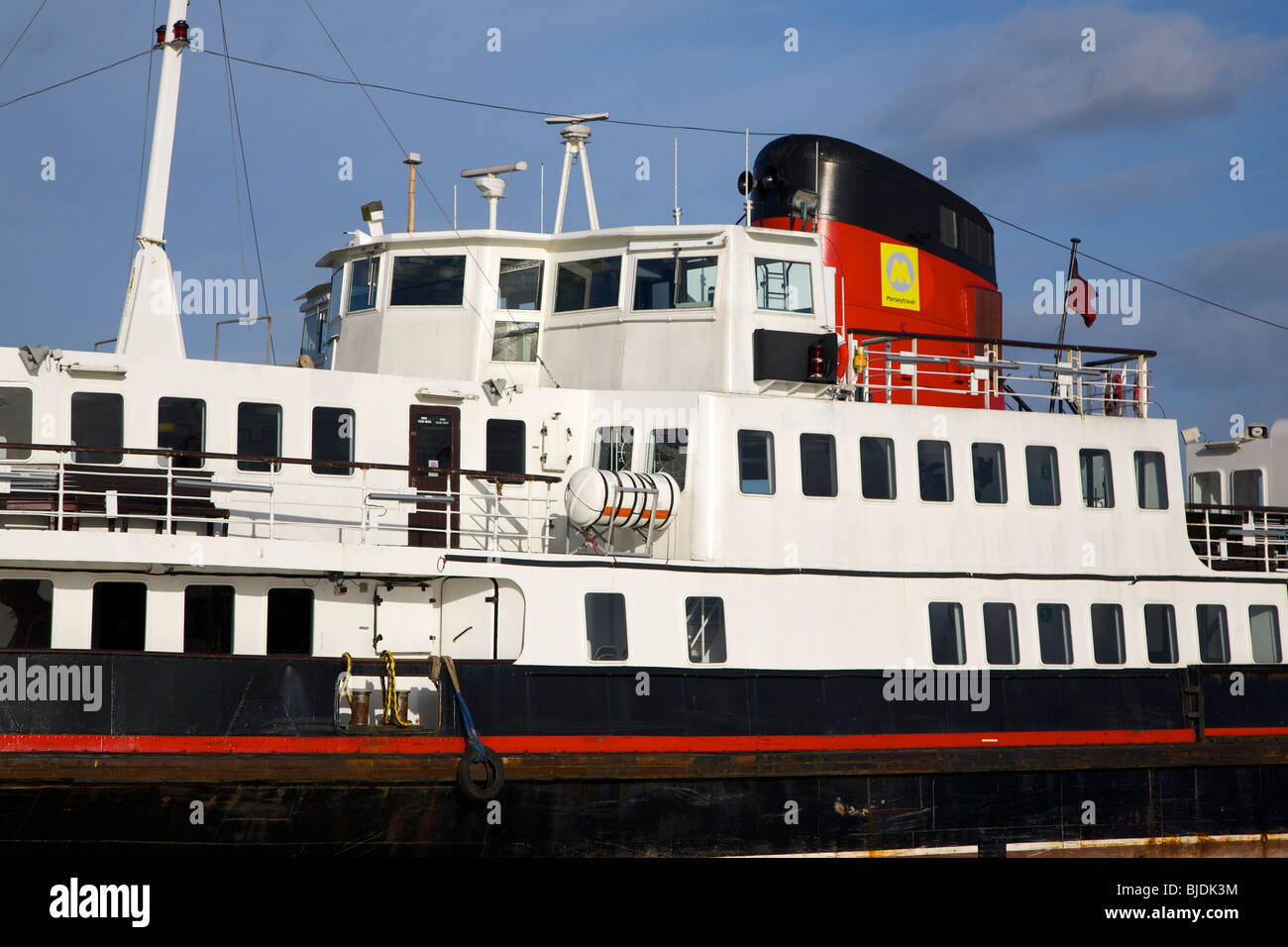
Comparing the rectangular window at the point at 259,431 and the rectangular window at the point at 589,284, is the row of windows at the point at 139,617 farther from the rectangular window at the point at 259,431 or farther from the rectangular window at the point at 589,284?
the rectangular window at the point at 589,284

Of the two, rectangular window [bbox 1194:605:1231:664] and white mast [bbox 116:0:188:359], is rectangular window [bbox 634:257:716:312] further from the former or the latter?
rectangular window [bbox 1194:605:1231:664]

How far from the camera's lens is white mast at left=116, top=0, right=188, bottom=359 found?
46.8ft

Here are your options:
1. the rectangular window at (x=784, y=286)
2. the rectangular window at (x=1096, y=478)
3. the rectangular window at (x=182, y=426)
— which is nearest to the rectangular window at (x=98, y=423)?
the rectangular window at (x=182, y=426)

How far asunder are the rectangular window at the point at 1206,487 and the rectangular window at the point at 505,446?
11535 millimetres

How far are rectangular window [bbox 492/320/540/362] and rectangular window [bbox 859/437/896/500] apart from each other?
389 cm

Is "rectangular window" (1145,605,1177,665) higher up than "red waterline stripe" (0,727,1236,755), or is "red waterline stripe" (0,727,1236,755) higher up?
"rectangular window" (1145,605,1177,665)

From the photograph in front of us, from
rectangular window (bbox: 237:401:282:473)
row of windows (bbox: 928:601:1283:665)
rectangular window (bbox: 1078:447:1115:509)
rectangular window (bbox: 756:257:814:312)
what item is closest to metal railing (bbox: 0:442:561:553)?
rectangular window (bbox: 237:401:282:473)

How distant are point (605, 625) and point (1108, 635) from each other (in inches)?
238

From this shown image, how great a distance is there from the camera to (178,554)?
1185 centimetres

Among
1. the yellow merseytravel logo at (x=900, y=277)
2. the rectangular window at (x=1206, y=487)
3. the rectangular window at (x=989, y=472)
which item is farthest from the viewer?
the rectangular window at (x=1206, y=487)

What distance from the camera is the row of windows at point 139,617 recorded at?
12406 millimetres

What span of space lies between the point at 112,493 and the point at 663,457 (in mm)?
5379
